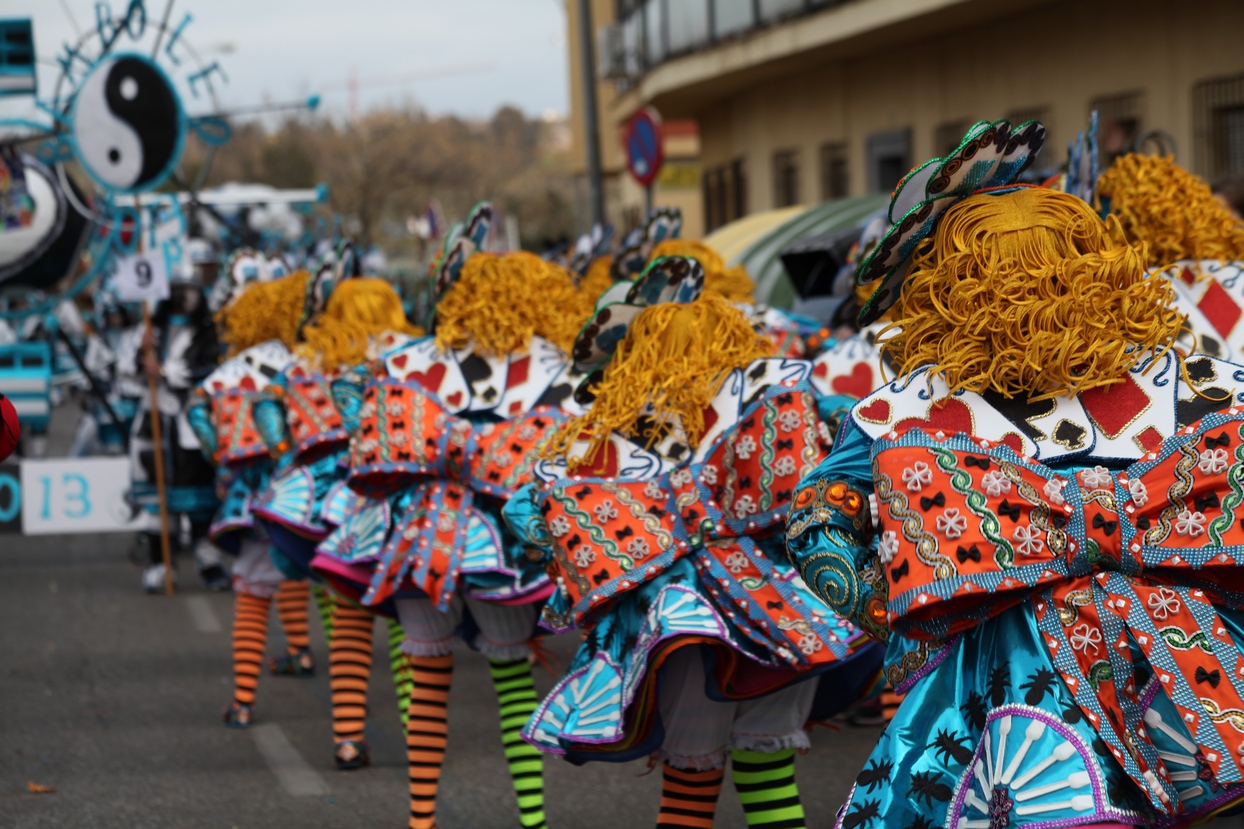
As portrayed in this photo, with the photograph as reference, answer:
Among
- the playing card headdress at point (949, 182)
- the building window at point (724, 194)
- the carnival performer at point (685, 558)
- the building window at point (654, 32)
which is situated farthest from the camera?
the building window at point (724, 194)

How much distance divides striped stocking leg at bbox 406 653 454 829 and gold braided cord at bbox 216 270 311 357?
297cm

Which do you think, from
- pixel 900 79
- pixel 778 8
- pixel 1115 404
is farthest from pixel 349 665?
pixel 778 8

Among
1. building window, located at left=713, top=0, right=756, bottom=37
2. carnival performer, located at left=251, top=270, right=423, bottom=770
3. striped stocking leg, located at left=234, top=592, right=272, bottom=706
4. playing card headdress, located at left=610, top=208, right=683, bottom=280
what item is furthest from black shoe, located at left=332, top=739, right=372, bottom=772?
building window, located at left=713, top=0, right=756, bottom=37

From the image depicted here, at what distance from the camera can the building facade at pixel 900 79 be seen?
1217cm

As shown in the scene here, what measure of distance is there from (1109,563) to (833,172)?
58.2 feet

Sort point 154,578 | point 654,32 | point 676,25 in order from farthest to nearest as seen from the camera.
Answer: point 654,32
point 676,25
point 154,578

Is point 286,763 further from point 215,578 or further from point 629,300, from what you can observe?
point 215,578

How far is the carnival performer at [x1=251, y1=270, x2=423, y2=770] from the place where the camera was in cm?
664

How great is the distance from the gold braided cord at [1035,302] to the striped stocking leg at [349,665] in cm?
416

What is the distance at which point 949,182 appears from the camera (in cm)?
293

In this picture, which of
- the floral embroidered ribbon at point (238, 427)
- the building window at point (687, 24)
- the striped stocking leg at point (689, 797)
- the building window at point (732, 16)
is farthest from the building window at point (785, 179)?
the striped stocking leg at point (689, 797)

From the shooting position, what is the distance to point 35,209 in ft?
39.1

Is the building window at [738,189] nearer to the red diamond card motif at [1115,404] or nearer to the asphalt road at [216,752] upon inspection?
the asphalt road at [216,752]

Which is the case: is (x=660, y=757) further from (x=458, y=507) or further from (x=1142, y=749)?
(x=1142, y=749)
